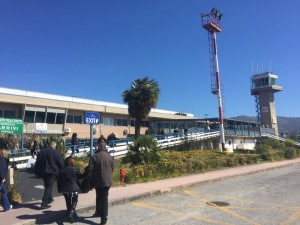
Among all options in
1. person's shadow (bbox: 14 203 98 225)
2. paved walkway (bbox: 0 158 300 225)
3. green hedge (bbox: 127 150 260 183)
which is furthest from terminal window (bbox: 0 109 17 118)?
person's shadow (bbox: 14 203 98 225)

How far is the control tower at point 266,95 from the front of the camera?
75250mm

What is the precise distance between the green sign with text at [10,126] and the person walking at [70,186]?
1039 centimetres

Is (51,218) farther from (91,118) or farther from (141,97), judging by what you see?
(141,97)

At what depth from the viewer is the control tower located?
7525 cm

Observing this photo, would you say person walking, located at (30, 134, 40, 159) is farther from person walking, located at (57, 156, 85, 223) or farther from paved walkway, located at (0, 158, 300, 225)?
person walking, located at (57, 156, 85, 223)

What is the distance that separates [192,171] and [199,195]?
5.72 metres

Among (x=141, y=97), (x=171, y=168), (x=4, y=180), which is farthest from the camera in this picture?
(x=141, y=97)

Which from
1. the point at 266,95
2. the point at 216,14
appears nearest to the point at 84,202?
the point at 216,14

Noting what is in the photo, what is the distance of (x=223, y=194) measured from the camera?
11242 millimetres

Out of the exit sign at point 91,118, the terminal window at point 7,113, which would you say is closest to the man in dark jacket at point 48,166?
the exit sign at point 91,118

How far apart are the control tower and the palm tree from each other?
158 feet

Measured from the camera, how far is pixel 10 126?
16.9 m

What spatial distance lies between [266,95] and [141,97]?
183 feet

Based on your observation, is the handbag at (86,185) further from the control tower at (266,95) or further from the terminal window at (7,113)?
the control tower at (266,95)
